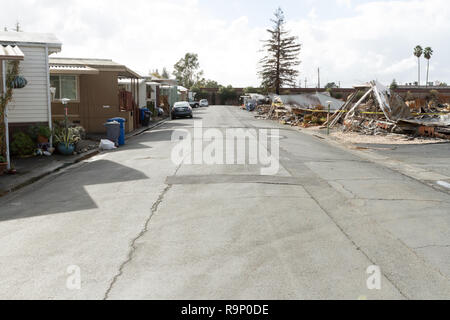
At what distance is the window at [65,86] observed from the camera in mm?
22969

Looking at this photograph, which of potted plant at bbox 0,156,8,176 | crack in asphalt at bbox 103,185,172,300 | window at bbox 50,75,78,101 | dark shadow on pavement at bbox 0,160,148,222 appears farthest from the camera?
window at bbox 50,75,78,101

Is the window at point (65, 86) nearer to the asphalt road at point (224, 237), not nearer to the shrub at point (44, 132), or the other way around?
the shrub at point (44, 132)

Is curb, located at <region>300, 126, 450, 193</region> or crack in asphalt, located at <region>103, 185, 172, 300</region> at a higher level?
curb, located at <region>300, 126, 450, 193</region>

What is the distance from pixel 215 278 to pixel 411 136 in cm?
1954

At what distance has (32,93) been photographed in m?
15.4

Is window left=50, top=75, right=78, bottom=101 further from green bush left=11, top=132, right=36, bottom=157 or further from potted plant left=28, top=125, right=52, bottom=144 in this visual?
green bush left=11, top=132, right=36, bottom=157

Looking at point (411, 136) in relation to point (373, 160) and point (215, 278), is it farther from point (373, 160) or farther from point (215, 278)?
point (215, 278)

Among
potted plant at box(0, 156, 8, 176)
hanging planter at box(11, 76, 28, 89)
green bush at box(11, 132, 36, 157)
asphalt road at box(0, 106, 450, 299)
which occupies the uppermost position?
hanging planter at box(11, 76, 28, 89)

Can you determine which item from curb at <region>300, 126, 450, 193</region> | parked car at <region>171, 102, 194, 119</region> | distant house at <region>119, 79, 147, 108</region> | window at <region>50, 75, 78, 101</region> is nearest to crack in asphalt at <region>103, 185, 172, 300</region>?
curb at <region>300, 126, 450, 193</region>

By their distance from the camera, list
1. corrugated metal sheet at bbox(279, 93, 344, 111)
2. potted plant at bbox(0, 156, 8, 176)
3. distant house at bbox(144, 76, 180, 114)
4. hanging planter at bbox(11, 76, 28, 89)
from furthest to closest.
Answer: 1. distant house at bbox(144, 76, 180, 114)
2. corrugated metal sheet at bbox(279, 93, 344, 111)
3. hanging planter at bbox(11, 76, 28, 89)
4. potted plant at bbox(0, 156, 8, 176)

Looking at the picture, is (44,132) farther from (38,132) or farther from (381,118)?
(381,118)

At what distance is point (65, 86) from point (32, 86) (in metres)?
8.19

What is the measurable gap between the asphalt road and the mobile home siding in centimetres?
532

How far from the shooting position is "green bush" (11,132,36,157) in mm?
14422
